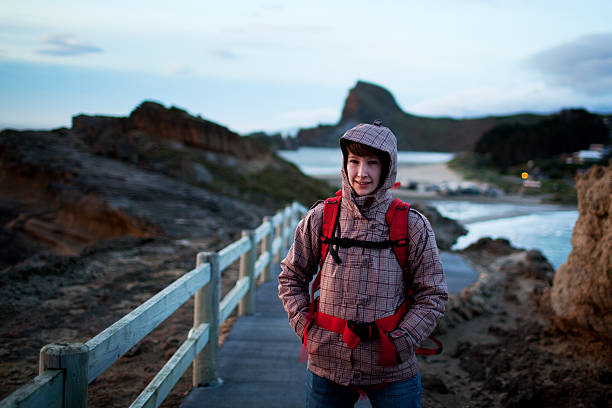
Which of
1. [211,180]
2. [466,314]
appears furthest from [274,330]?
[211,180]

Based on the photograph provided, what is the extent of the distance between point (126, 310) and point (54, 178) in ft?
25.1

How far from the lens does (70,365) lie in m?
1.78

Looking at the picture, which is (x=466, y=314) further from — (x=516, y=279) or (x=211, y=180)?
(x=211, y=180)

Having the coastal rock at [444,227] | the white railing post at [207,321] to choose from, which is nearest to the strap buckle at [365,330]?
the white railing post at [207,321]

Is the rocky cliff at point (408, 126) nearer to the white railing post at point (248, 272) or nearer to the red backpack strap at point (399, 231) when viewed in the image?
the white railing post at point (248, 272)

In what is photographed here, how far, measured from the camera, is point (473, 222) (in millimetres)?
20250

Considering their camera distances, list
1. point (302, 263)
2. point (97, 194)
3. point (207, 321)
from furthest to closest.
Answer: point (97, 194), point (207, 321), point (302, 263)

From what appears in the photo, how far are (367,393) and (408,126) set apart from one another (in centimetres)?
17090

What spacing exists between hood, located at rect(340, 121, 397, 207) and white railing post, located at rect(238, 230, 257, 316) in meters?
3.45

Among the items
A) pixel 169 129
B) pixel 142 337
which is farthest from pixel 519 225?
pixel 142 337

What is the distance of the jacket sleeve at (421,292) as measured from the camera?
198cm

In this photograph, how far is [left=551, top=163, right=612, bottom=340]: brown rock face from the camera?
434 centimetres

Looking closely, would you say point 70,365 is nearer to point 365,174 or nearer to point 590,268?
point 365,174

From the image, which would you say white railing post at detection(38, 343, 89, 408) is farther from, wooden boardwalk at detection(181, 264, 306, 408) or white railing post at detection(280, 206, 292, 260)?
white railing post at detection(280, 206, 292, 260)
